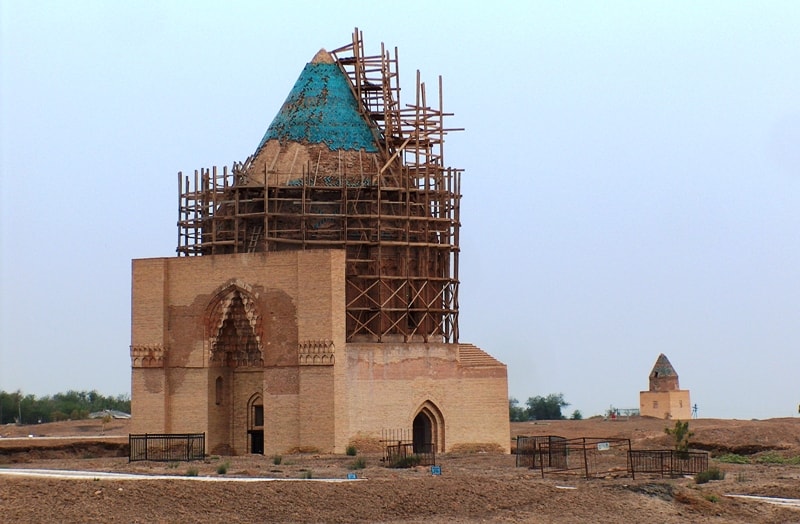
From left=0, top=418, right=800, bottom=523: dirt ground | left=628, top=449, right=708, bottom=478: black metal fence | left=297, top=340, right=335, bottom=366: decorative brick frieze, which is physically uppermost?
left=297, top=340, right=335, bottom=366: decorative brick frieze

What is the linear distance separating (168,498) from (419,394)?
15.3m

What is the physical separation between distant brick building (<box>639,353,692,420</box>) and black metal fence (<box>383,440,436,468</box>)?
24.2m

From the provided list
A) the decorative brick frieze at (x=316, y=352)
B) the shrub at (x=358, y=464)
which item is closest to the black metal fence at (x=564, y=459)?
the shrub at (x=358, y=464)

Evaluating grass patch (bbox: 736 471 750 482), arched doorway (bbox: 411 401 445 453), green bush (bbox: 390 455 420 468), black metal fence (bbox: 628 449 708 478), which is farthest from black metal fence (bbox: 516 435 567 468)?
arched doorway (bbox: 411 401 445 453)

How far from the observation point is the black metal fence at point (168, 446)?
33.2m

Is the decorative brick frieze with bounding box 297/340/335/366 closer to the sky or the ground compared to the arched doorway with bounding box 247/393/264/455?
closer to the sky

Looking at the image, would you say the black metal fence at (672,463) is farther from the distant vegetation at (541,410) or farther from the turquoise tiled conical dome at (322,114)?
the distant vegetation at (541,410)

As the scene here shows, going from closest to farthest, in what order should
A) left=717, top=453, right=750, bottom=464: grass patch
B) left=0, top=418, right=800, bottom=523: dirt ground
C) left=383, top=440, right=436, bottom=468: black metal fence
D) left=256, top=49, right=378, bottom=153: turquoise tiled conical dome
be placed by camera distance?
left=0, top=418, right=800, bottom=523: dirt ground < left=383, top=440, right=436, bottom=468: black metal fence < left=717, top=453, right=750, bottom=464: grass patch < left=256, top=49, right=378, bottom=153: turquoise tiled conical dome

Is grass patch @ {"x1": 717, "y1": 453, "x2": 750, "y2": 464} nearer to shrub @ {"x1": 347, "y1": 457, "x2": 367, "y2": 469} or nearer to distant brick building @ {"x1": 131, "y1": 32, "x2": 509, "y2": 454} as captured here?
distant brick building @ {"x1": 131, "y1": 32, "x2": 509, "y2": 454}

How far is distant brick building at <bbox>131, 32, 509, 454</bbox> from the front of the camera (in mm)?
34594

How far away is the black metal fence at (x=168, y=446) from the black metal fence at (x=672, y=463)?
32.6 ft

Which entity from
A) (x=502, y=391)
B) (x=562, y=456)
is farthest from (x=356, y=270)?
(x=562, y=456)

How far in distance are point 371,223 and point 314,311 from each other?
10.6 ft

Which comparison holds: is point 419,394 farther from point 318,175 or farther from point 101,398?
point 101,398
